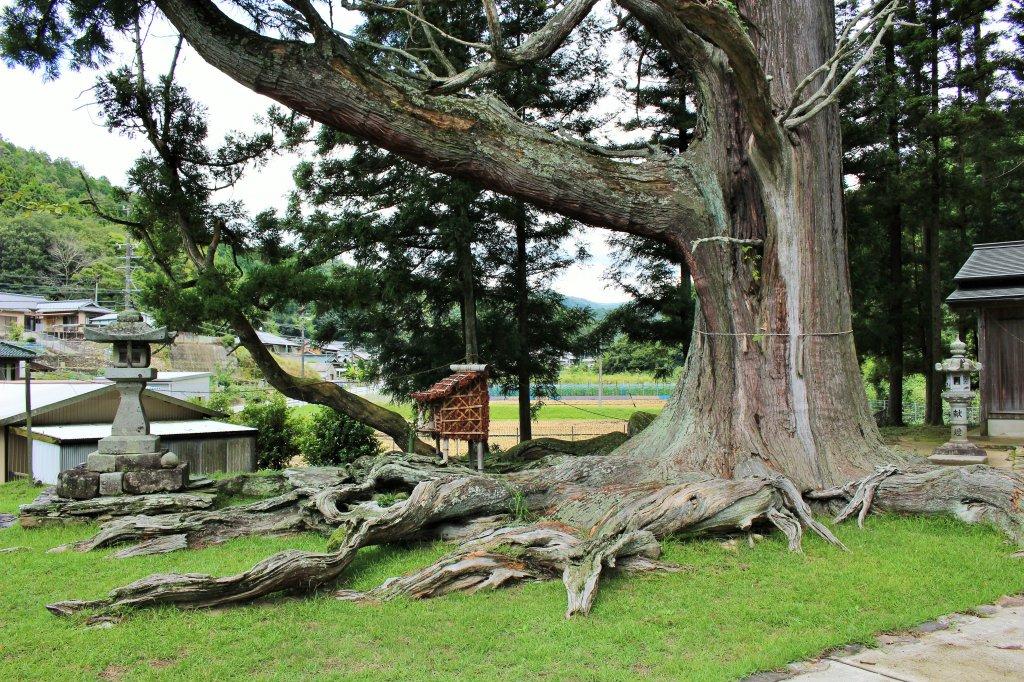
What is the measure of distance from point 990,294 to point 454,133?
34.9 feet

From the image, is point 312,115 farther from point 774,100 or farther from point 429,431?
point 774,100

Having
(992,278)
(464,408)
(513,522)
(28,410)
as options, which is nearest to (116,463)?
(464,408)

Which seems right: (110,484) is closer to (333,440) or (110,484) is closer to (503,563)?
(503,563)

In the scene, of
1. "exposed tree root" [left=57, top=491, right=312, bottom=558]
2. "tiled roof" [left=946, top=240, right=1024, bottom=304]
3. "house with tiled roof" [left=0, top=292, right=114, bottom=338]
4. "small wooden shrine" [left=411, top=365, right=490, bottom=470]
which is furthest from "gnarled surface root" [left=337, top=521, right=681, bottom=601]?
"house with tiled roof" [left=0, top=292, right=114, bottom=338]

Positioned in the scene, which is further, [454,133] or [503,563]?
[454,133]

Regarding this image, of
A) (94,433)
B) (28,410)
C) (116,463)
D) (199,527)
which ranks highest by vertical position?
(28,410)

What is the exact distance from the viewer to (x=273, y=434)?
617 inches

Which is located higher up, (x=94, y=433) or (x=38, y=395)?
(x=38, y=395)

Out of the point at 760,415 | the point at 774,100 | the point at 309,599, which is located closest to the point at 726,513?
the point at 760,415

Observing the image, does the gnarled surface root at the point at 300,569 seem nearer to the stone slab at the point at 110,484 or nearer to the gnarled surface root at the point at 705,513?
the gnarled surface root at the point at 705,513

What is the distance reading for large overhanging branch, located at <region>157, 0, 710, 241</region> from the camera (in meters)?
7.11

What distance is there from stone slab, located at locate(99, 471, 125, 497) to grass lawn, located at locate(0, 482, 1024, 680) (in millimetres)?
1902

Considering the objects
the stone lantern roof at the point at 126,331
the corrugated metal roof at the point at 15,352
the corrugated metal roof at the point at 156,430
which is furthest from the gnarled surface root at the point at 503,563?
the corrugated metal roof at the point at 15,352

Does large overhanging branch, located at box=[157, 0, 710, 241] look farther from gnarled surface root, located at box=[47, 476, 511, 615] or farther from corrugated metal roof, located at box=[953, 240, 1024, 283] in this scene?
corrugated metal roof, located at box=[953, 240, 1024, 283]
